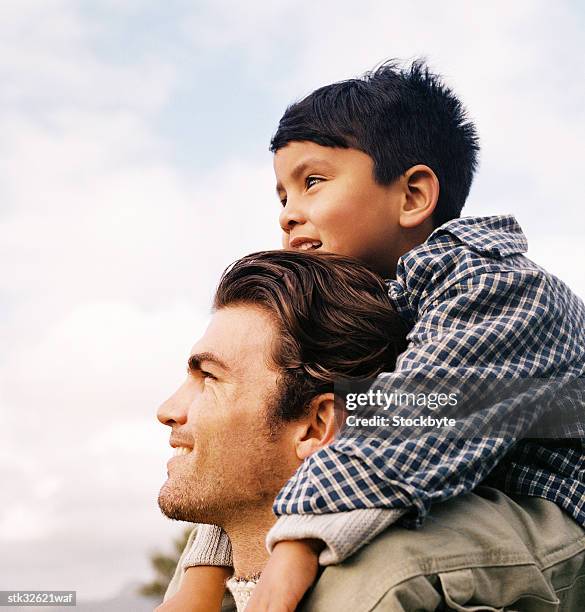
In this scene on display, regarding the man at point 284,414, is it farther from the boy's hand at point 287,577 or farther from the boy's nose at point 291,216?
the boy's hand at point 287,577

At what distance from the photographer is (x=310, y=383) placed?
2.95 metres

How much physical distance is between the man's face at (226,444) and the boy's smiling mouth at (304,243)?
555mm

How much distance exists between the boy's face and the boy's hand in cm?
142

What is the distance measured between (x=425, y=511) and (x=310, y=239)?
1.49 m

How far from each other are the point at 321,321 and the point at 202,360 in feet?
1.47

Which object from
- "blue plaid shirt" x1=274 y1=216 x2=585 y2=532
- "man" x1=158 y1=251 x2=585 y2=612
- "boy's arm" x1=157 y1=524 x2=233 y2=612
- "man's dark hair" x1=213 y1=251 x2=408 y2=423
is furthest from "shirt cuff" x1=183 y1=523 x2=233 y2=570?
"blue plaid shirt" x1=274 y1=216 x2=585 y2=532

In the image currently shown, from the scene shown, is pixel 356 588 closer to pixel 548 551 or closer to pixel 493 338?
pixel 548 551

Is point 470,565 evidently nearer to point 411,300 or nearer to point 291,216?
point 411,300

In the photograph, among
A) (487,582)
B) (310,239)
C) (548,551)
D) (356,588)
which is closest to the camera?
(356,588)

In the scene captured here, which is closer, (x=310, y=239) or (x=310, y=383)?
(x=310, y=383)

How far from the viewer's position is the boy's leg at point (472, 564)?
2096 mm

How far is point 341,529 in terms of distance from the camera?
2.10 metres

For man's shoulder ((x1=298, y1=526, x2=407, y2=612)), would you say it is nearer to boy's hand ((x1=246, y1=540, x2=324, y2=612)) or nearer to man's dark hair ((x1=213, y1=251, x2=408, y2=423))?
boy's hand ((x1=246, y1=540, x2=324, y2=612))

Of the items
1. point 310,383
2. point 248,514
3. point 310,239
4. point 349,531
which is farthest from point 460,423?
point 310,239
